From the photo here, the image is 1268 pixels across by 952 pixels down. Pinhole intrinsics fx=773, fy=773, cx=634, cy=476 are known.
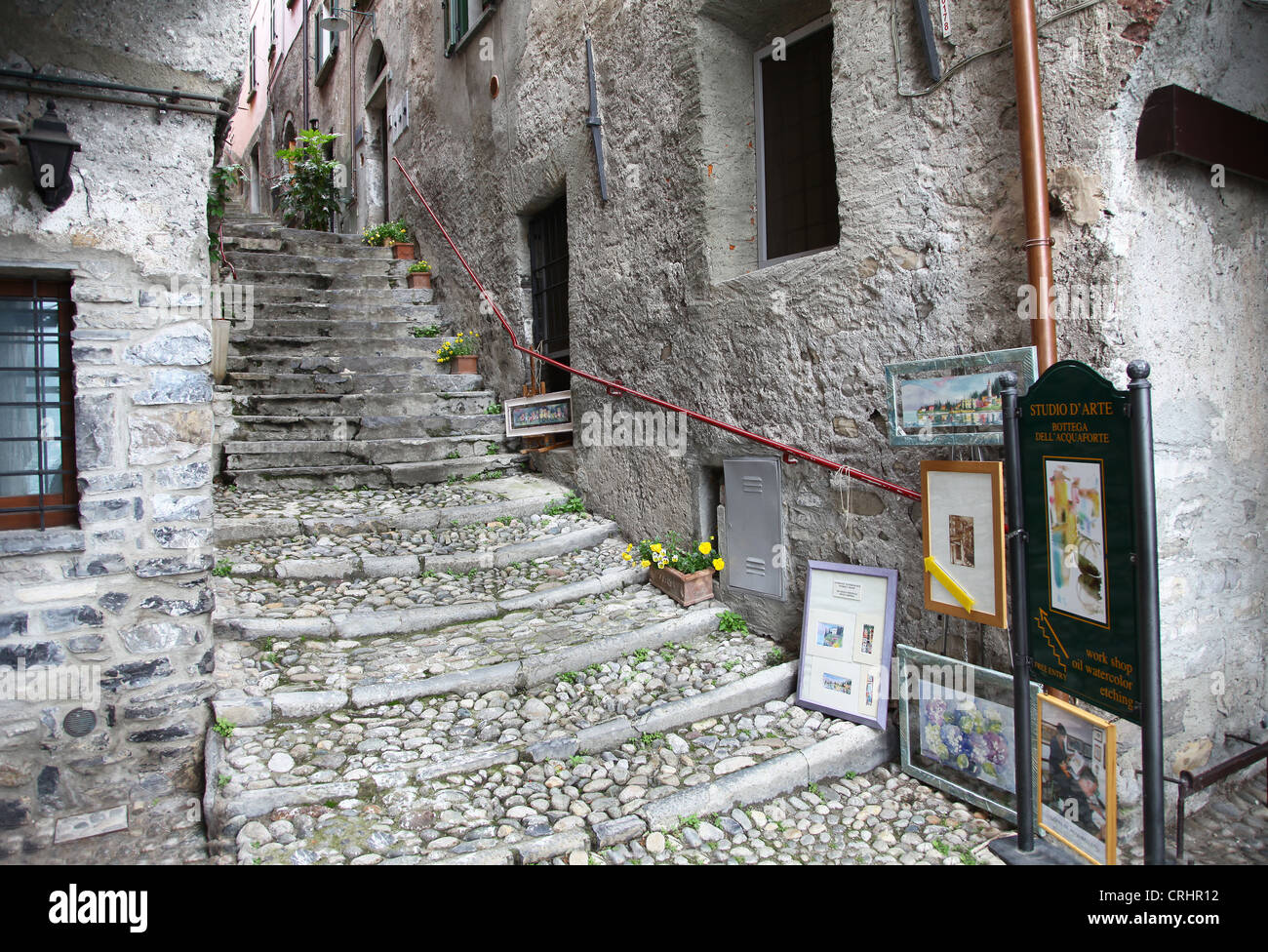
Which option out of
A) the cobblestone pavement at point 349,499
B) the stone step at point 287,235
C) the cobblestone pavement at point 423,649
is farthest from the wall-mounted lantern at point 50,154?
the stone step at point 287,235

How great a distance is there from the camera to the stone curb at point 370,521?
4699mm

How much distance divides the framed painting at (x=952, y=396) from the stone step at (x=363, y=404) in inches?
174

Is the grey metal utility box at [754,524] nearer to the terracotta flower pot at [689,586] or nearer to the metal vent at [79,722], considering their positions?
the terracotta flower pot at [689,586]

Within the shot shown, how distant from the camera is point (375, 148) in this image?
10.8m

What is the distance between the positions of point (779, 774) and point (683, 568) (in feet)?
5.26

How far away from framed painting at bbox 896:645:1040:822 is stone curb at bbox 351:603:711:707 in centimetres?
127

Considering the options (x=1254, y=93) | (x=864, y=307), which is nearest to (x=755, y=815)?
(x=864, y=307)

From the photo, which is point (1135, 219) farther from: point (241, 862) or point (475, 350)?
point (475, 350)

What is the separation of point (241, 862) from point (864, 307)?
3.19 m

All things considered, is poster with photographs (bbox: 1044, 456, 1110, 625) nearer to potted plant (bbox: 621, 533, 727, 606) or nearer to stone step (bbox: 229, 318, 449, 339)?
potted plant (bbox: 621, 533, 727, 606)

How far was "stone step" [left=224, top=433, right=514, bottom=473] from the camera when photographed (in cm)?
571

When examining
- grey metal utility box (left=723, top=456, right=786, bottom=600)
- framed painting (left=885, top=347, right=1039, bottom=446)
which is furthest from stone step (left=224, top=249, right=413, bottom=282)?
framed painting (left=885, top=347, right=1039, bottom=446)

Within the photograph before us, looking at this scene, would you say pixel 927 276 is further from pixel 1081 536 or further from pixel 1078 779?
pixel 1078 779

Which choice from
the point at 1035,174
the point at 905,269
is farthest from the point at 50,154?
the point at 1035,174
